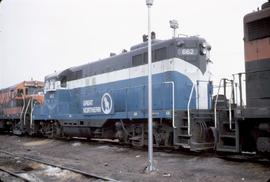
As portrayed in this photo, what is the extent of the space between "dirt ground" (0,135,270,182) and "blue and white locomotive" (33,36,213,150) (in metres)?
0.67

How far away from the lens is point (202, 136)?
11.2m

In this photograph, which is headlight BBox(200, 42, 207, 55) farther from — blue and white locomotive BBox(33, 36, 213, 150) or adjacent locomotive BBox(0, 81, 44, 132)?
adjacent locomotive BBox(0, 81, 44, 132)

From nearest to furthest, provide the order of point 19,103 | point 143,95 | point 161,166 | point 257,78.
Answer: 1. point 257,78
2. point 161,166
3. point 143,95
4. point 19,103

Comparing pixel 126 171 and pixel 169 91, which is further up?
pixel 169 91

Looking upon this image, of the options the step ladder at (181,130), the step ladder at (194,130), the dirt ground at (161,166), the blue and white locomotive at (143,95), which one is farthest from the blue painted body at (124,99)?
the dirt ground at (161,166)

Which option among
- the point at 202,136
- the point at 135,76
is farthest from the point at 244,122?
the point at 135,76

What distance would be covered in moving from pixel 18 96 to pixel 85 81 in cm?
913

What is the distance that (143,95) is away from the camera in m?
13.6

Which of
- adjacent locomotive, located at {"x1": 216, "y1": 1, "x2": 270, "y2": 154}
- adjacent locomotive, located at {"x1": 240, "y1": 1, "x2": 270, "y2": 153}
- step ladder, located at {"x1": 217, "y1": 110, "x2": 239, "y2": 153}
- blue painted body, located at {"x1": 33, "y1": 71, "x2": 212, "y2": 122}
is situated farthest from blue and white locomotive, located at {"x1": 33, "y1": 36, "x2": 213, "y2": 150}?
adjacent locomotive, located at {"x1": 240, "y1": 1, "x2": 270, "y2": 153}

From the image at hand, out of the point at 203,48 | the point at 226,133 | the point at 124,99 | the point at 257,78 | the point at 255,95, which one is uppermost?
the point at 203,48

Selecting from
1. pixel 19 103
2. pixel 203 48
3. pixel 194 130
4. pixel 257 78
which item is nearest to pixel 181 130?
pixel 194 130

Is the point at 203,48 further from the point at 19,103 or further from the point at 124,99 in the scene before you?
the point at 19,103

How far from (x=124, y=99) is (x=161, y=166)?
191 inches

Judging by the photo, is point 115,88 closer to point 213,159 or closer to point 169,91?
point 169,91
